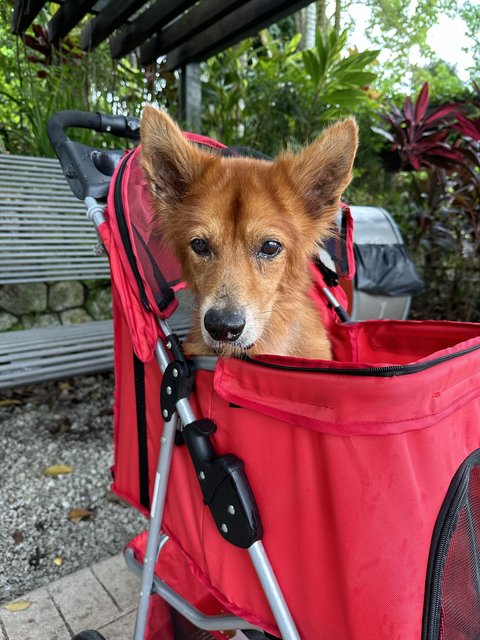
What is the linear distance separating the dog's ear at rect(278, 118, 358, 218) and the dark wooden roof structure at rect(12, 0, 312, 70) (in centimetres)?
299

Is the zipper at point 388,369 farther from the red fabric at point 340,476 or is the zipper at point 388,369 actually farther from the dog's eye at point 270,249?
the dog's eye at point 270,249

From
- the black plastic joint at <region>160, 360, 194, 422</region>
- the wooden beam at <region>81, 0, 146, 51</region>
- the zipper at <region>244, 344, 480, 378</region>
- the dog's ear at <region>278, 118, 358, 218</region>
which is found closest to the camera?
the zipper at <region>244, 344, 480, 378</region>

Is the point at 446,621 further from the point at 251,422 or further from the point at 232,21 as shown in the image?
the point at 232,21

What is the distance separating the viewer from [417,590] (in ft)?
3.10

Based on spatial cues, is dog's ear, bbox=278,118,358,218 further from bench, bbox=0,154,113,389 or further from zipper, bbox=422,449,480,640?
bench, bbox=0,154,113,389

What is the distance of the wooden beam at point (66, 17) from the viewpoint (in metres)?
4.48

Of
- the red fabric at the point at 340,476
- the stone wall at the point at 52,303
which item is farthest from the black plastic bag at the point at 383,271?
the red fabric at the point at 340,476

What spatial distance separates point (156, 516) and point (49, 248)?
2.40 metres

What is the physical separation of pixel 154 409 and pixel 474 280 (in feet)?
11.3

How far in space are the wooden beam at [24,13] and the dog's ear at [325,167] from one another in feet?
14.8

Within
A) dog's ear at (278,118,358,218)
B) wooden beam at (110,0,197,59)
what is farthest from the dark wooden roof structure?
dog's ear at (278,118,358,218)

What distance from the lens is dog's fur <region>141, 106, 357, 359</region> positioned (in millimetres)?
1511

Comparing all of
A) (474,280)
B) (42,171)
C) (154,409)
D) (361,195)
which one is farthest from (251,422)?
(361,195)

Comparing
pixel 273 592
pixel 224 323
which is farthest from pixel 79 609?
pixel 224 323
